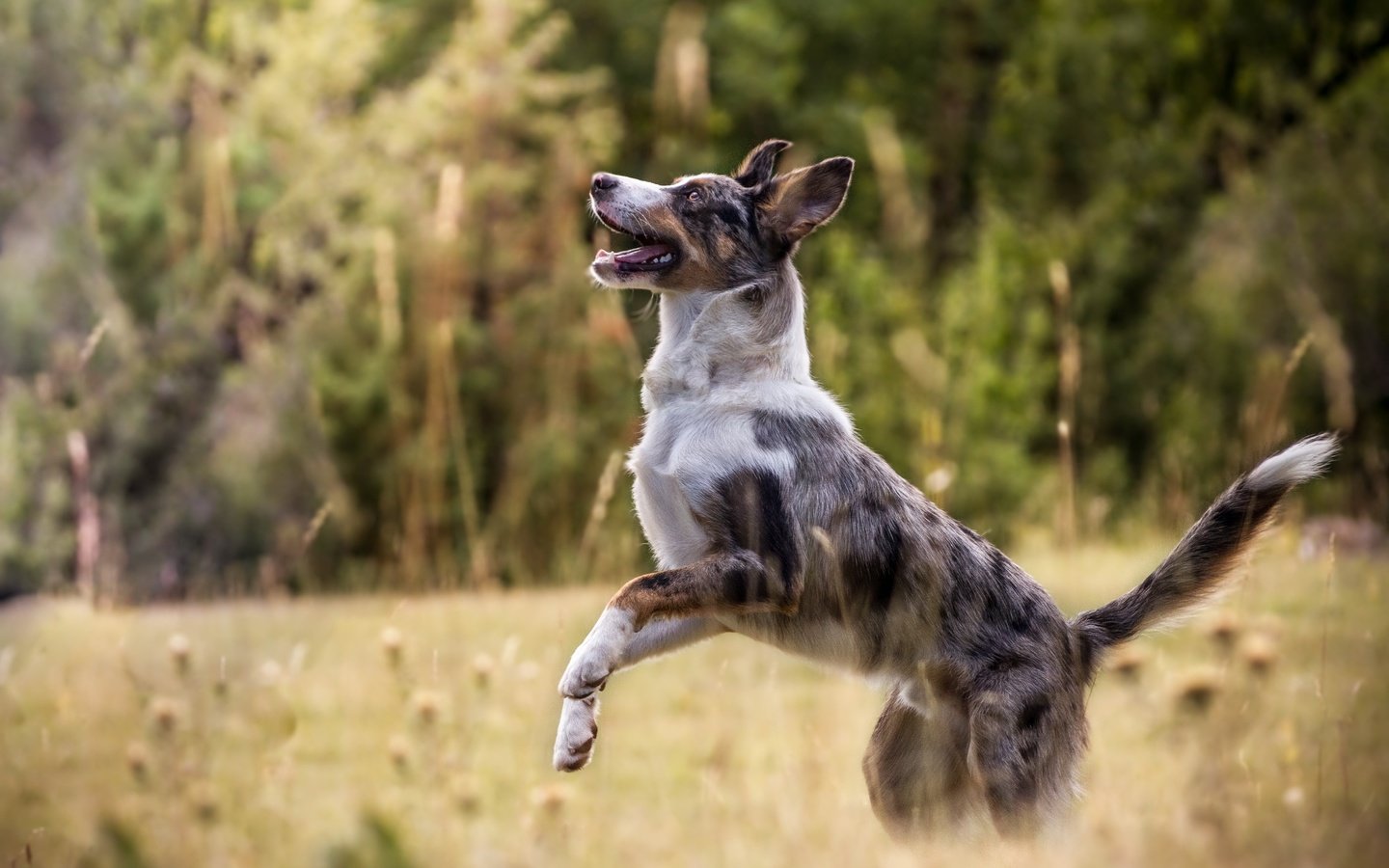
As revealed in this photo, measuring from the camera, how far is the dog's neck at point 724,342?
14.7ft

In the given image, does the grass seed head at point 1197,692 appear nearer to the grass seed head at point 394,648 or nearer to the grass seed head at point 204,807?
the grass seed head at point 394,648

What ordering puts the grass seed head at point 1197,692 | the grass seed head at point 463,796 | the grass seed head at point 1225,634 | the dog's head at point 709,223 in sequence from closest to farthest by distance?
the grass seed head at point 1197,692
the grass seed head at point 1225,634
the grass seed head at point 463,796
the dog's head at point 709,223

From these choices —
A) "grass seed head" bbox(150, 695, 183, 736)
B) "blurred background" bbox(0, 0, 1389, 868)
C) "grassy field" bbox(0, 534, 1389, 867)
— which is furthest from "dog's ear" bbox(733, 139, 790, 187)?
"grass seed head" bbox(150, 695, 183, 736)

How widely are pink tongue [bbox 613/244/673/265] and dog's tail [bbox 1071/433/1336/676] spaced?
1687 mm

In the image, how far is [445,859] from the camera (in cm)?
353

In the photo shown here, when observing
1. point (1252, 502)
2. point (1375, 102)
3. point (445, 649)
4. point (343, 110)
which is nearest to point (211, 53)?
point (343, 110)

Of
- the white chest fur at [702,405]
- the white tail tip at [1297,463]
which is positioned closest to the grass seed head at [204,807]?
the white chest fur at [702,405]

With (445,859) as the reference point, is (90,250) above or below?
above

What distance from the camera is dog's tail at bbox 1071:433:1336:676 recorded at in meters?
4.11

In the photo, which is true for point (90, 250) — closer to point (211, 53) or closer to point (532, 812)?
point (211, 53)

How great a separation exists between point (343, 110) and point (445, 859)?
55.7ft

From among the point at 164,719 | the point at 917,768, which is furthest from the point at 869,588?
the point at 164,719

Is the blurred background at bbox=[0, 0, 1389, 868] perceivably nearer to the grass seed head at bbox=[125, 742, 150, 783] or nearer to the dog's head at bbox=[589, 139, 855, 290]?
the grass seed head at bbox=[125, 742, 150, 783]

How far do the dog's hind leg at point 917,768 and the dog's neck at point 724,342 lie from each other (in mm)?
1061
